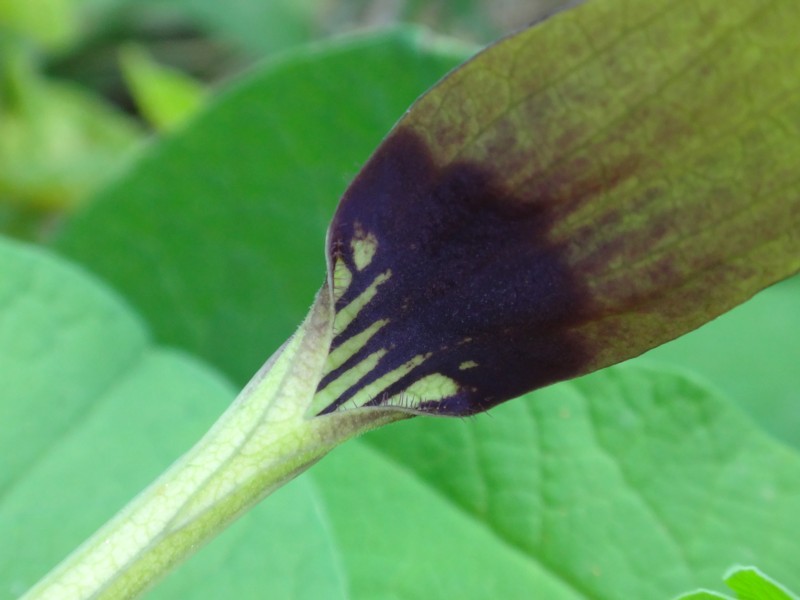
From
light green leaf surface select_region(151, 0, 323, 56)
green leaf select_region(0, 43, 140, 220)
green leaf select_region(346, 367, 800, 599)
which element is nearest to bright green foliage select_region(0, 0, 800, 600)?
green leaf select_region(346, 367, 800, 599)

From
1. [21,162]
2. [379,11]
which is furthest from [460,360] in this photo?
[379,11]

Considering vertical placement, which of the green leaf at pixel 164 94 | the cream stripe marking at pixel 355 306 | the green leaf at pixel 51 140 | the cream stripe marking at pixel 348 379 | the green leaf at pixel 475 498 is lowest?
the cream stripe marking at pixel 348 379

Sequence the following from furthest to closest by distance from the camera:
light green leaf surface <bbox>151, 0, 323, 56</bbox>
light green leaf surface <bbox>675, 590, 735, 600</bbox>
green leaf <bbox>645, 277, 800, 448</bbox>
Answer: light green leaf surface <bbox>151, 0, 323, 56</bbox>
green leaf <bbox>645, 277, 800, 448</bbox>
light green leaf surface <bbox>675, 590, 735, 600</bbox>

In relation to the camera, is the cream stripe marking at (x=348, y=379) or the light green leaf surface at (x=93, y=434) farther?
the light green leaf surface at (x=93, y=434)

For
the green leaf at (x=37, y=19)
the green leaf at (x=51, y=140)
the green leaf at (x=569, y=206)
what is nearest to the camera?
the green leaf at (x=569, y=206)

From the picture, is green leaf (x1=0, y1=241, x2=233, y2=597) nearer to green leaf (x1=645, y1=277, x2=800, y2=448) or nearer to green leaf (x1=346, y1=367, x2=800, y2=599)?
green leaf (x1=346, y1=367, x2=800, y2=599)

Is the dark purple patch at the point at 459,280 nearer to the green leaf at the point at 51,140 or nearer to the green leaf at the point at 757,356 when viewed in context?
the green leaf at the point at 757,356

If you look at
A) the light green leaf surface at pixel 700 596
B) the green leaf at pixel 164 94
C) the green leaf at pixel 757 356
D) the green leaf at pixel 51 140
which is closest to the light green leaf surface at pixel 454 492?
the light green leaf surface at pixel 700 596
